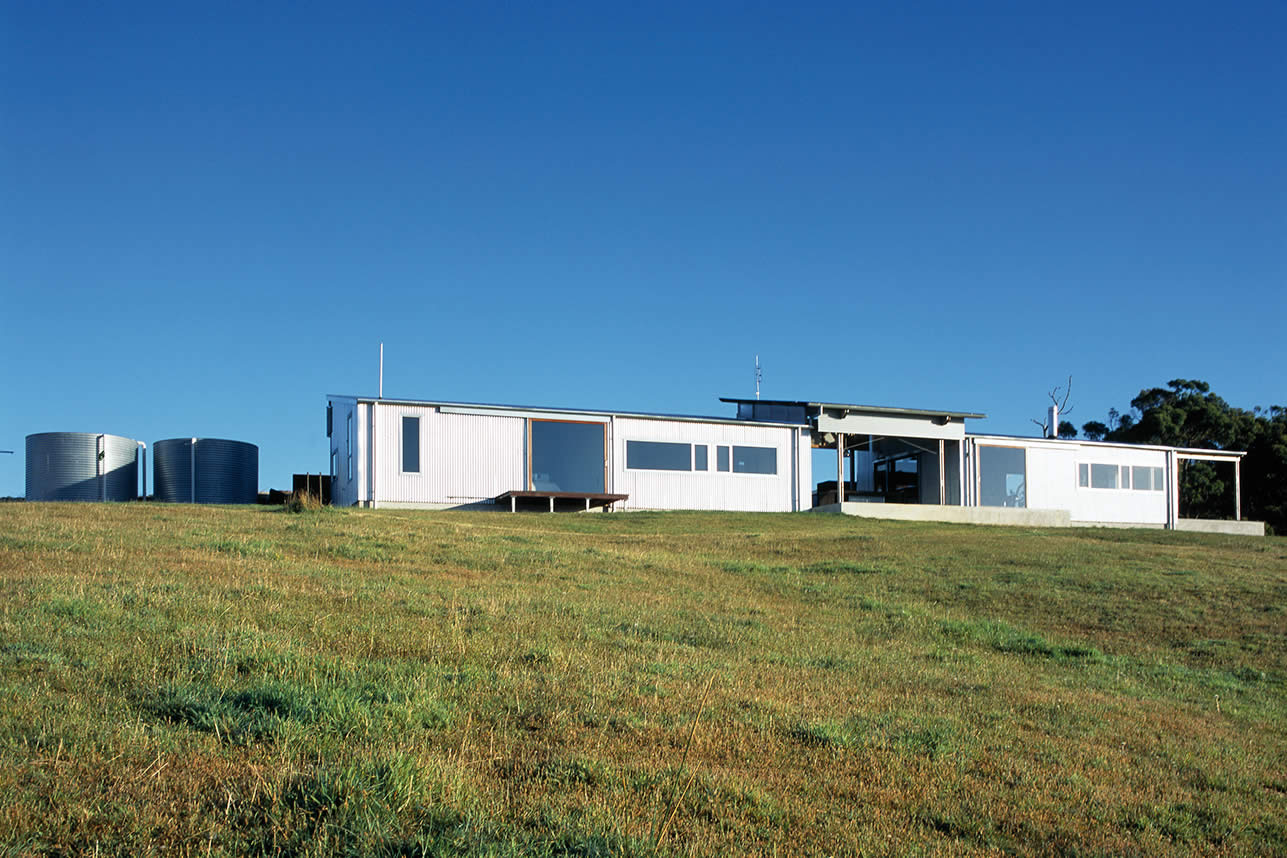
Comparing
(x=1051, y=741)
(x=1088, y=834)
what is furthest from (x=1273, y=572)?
(x=1088, y=834)

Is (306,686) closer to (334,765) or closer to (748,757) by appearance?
(334,765)

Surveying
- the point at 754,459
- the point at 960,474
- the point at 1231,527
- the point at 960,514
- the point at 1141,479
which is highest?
the point at 754,459

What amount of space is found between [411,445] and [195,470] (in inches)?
289

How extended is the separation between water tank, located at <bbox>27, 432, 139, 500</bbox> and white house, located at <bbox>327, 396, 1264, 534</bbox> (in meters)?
6.40

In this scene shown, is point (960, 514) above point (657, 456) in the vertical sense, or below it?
below

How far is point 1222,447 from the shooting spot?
48.9 m

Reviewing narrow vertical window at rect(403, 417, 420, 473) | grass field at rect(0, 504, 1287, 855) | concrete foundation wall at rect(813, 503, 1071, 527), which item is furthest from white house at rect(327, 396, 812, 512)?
grass field at rect(0, 504, 1287, 855)

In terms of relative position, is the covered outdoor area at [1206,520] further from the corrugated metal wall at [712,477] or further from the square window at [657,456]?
the square window at [657,456]

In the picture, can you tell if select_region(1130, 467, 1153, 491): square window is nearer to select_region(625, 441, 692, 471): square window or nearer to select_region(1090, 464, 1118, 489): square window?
select_region(1090, 464, 1118, 489): square window

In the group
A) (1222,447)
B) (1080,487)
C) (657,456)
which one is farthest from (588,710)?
(1222,447)

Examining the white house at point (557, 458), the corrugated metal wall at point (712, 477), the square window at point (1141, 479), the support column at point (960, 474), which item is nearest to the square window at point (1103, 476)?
the square window at point (1141, 479)

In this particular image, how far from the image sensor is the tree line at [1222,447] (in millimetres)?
46875

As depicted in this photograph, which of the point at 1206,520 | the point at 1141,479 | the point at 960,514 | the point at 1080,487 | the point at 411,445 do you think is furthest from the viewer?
the point at 1141,479

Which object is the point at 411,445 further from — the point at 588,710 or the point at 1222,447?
the point at 1222,447
